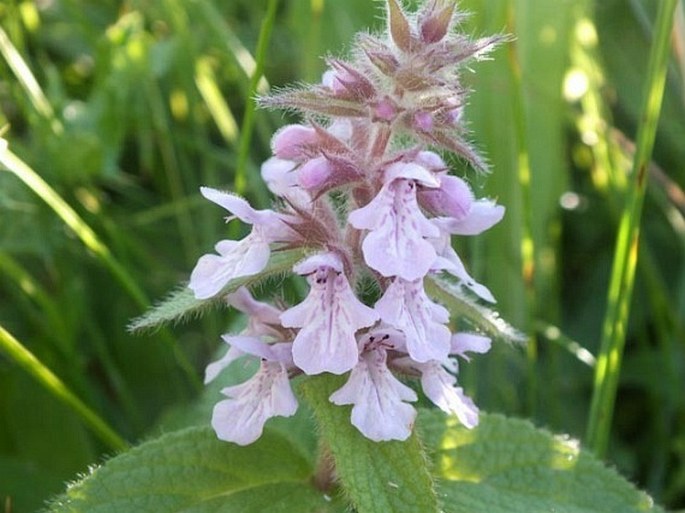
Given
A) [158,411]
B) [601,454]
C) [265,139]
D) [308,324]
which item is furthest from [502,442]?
[265,139]

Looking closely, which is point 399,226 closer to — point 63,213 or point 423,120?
point 423,120

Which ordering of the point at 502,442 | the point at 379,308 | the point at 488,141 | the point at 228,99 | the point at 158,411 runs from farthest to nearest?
1. the point at 228,99
2. the point at 488,141
3. the point at 158,411
4. the point at 502,442
5. the point at 379,308

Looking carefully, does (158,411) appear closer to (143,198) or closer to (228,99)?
(143,198)

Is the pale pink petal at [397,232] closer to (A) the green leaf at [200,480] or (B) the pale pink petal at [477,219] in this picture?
(B) the pale pink petal at [477,219]

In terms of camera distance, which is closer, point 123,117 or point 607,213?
point 123,117

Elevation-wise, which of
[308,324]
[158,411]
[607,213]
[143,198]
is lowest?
[158,411]

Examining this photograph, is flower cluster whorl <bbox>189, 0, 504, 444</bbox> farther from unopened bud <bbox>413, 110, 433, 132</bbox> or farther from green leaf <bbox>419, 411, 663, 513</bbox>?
green leaf <bbox>419, 411, 663, 513</bbox>

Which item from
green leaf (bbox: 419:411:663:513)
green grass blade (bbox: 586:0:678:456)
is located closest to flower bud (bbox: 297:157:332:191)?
green leaf (bbox: 419:411:663:513)
